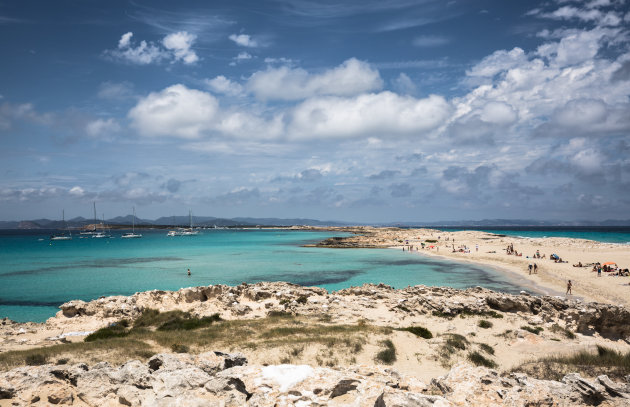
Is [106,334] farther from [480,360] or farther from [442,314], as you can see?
[442,314]

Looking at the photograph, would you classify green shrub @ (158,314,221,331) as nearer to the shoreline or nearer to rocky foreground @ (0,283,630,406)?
rocky foreground @ (0,283,630,406)

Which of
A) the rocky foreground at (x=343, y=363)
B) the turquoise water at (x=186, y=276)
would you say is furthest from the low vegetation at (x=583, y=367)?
the turquoise water at (x=186, y=276)

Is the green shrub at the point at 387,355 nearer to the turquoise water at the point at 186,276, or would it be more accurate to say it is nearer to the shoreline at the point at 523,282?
the turquoise water at the point at 186,276

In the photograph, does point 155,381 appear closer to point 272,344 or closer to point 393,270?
point 272,344

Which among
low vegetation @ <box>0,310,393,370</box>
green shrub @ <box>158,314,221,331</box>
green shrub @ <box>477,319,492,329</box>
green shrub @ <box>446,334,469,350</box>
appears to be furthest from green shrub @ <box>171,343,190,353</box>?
green shrub @ <box>477,319,492,329</box>

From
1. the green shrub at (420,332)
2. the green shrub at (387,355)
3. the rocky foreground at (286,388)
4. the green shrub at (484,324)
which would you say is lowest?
the green shrub at (484,324)

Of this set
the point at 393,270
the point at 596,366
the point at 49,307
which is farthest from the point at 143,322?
the point at 393,270
